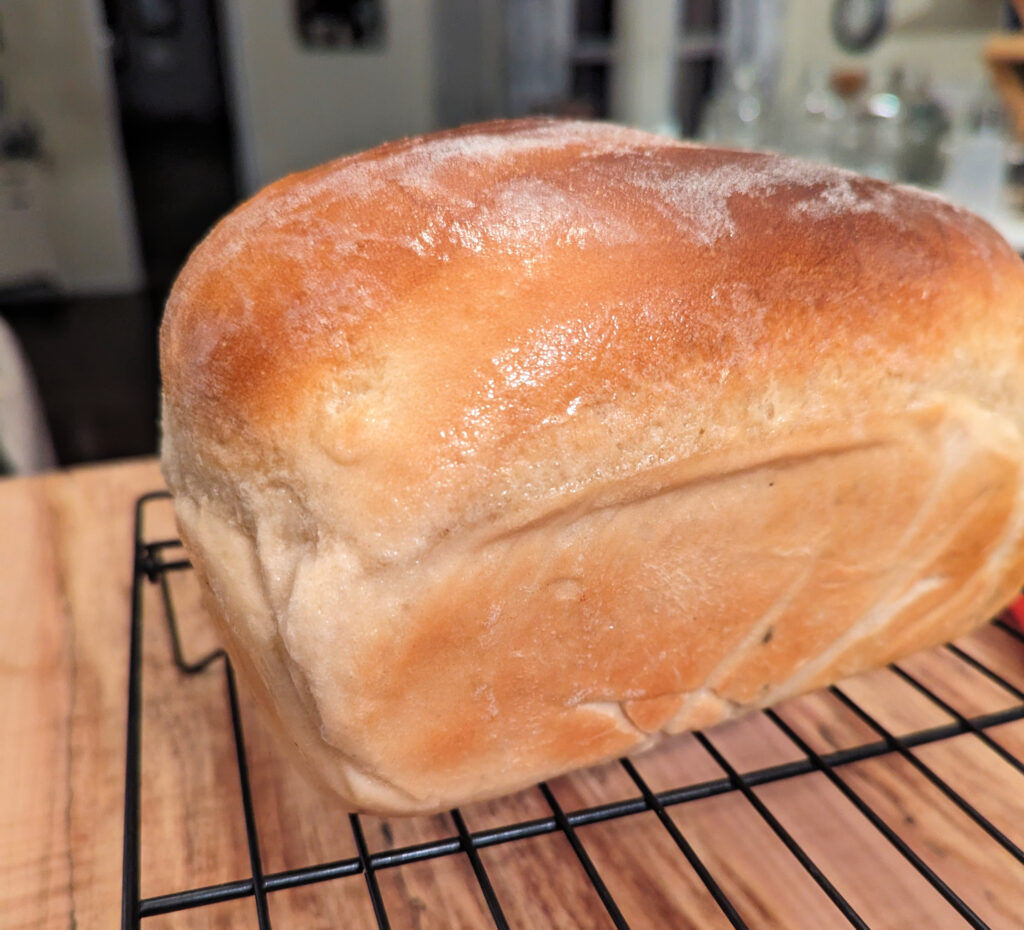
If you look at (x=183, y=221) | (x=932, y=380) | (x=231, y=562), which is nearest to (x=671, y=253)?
(x=932, y=380)

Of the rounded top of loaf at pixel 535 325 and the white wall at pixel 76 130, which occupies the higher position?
the rounded top of loaf at pixel 535 325

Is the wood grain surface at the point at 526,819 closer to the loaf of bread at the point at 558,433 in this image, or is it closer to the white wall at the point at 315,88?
the loaf of bread at the point at 558,433

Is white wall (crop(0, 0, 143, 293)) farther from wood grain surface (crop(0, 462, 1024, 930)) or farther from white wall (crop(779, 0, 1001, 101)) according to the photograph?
wood grain surface (crop(0, 462, 1024, 930))

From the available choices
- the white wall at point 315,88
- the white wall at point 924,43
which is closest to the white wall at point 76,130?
the white wall at point 315,88

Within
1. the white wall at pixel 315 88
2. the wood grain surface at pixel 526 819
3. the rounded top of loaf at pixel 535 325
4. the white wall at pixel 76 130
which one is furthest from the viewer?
the white wall at pixel 315 88

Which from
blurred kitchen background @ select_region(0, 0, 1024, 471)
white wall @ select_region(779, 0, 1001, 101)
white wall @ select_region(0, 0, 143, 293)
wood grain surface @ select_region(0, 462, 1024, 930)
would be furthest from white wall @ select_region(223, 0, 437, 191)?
wood grain surface @ select_region(0, 462, 1024, 930)

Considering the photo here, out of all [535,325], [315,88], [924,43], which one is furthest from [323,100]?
[535,325]
